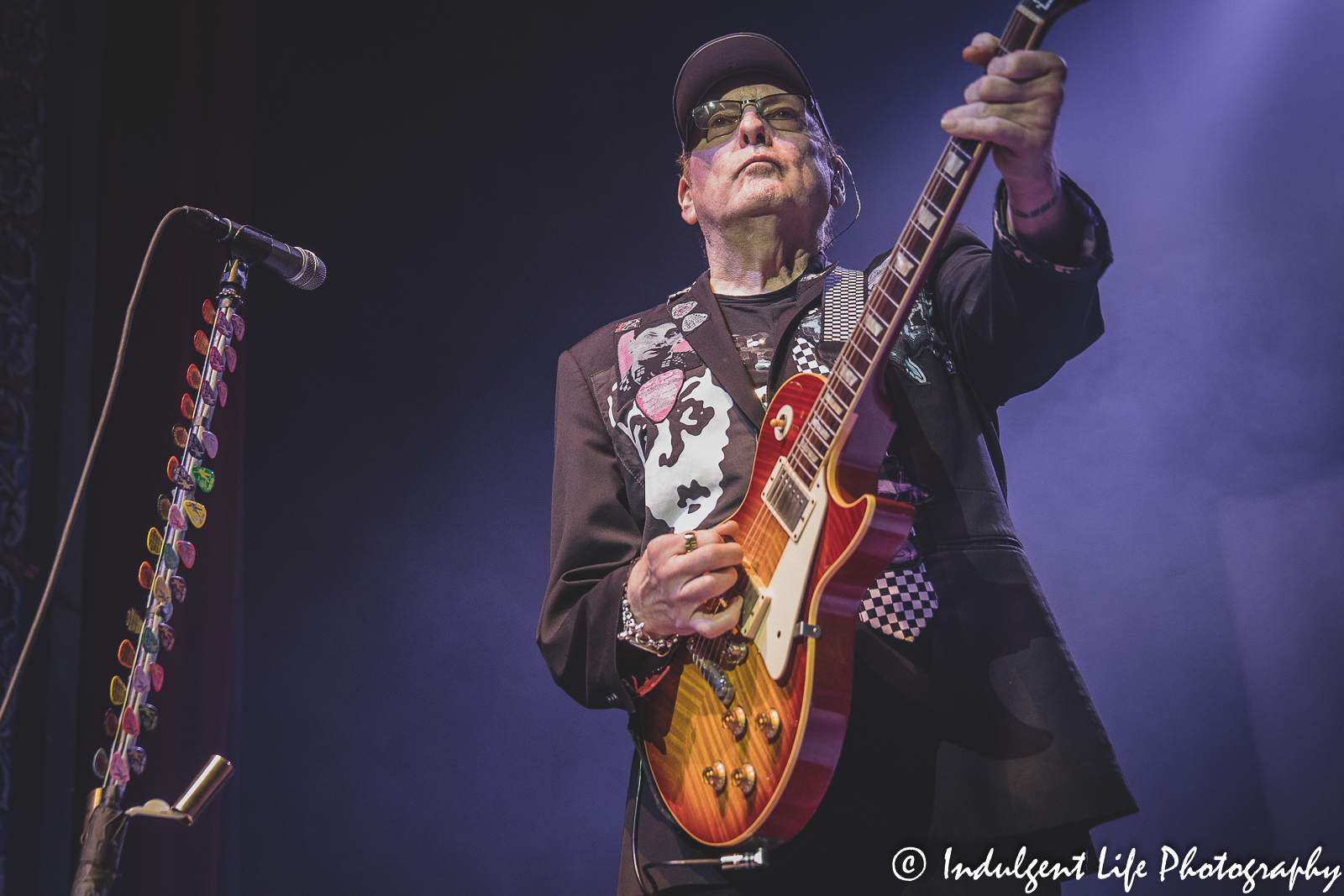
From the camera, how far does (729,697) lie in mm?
1334

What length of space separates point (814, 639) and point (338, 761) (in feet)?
8.38

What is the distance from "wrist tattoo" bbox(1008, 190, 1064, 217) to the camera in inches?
46.5

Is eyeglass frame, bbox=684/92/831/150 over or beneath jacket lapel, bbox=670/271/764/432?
over

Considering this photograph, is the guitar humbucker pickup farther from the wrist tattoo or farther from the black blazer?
the wrist tattoo

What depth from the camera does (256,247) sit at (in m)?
1.60

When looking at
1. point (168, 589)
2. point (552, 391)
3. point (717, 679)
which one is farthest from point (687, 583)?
point (552, 391)

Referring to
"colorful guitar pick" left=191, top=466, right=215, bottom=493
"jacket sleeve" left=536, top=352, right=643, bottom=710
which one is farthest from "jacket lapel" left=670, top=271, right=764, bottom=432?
"colorful guitar pick" left=191, top=466, right=215, bottom=493

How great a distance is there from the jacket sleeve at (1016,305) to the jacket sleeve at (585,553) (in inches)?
26.3

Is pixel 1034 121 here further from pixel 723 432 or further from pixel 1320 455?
pixel 1320 455

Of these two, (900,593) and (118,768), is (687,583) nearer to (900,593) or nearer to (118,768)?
(900,593)

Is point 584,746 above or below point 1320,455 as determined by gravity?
below

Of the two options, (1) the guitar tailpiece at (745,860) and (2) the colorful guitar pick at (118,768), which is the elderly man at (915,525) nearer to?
(1) the guitar tailpiece at (745,860)

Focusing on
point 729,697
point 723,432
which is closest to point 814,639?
point 729,697

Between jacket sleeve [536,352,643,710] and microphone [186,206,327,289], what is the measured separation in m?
0.56
